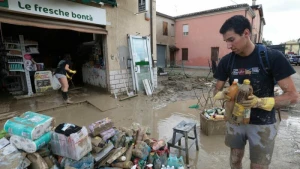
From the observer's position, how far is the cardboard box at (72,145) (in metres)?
2.04

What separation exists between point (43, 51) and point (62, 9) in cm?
432

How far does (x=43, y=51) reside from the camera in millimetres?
8227

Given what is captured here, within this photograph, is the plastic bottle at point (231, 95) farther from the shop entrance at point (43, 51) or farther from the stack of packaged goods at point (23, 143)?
the shop entrance at point (43, 51)

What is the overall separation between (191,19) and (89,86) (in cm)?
1590

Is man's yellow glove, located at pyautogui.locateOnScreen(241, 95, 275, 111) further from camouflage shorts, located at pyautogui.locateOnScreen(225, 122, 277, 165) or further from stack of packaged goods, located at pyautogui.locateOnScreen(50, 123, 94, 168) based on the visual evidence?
stack of packaged goods, located at pyautogui.locateOnScreen(50, 123, 94, 168)

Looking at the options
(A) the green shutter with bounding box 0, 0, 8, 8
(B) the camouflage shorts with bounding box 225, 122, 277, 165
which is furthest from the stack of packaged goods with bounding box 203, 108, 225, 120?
(A) the green shutter with bounding box 0, 0, 8, 8

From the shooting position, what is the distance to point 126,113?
5.11 m

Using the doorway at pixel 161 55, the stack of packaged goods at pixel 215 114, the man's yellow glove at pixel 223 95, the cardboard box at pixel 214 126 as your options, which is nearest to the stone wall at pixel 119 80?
the stack of packaged goods at pixel 215 114

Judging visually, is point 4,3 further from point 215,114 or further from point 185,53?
point 185,53

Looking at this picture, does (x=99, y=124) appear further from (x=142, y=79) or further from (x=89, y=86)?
(x=89, y=86)

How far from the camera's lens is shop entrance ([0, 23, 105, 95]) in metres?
5.58

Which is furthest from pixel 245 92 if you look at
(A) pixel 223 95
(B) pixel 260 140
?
(B) pixel 260 140

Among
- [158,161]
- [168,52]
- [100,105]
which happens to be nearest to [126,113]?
[100,105]

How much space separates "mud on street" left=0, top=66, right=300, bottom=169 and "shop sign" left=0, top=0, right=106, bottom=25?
8.46 ft
